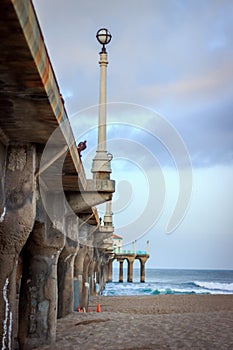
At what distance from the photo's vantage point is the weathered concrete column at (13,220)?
23.9ft

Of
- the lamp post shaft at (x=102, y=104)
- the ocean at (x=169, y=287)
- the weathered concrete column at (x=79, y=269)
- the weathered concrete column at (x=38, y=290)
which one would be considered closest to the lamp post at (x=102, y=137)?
the lamp post shaft at (x=102, y=104)

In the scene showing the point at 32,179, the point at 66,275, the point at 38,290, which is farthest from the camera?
the point at 66,275

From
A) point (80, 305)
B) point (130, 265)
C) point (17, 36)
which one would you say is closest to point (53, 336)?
point (17, 36)

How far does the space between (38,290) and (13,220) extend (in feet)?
8.56

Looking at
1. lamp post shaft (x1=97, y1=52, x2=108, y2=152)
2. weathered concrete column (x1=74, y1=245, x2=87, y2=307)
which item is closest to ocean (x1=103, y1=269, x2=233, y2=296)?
weathered concrete column (x1=74, y1=245, x2=87, y2=307)

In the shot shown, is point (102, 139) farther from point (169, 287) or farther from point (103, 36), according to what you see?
point (169, 287)

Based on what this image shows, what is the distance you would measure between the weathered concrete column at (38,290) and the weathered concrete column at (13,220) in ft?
5.70

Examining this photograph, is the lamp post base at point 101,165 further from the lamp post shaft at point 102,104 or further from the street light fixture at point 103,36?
the street light fixture at point 103,36

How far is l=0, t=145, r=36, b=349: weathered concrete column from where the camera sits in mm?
7285

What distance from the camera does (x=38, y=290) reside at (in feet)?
31.6

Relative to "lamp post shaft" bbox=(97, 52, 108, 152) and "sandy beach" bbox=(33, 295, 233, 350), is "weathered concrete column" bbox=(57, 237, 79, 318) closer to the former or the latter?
"sandy beach" bbox=(33, 295, 233, 350)

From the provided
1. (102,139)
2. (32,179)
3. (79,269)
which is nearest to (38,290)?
(32,179)

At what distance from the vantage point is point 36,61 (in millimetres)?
4469

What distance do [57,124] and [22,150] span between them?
4.30 feet
